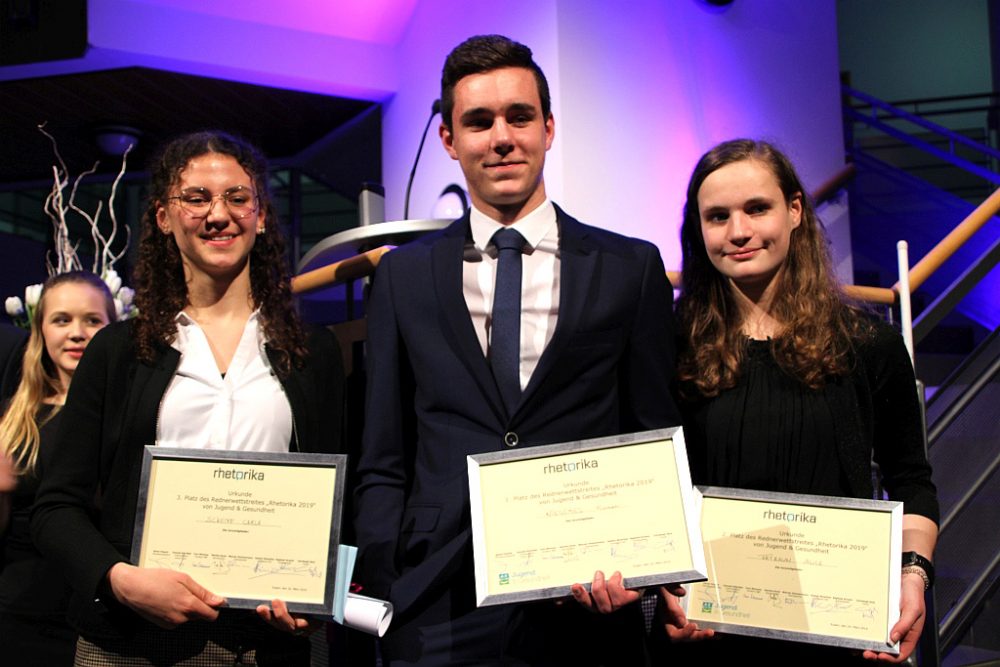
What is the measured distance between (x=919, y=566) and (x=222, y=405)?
4.27 feet

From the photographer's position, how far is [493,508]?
1.46 m

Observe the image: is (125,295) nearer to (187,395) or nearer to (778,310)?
(187,395)

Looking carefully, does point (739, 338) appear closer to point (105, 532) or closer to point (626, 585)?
point (626, 585)

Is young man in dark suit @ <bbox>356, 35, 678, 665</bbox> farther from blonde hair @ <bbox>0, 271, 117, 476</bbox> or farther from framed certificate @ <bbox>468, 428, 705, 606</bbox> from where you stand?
blonde hair @ <bbox>0, 271, 117, 476</bbox>

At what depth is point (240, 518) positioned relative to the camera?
1551 millimetres

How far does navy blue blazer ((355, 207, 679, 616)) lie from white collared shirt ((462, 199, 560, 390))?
1.0 inches

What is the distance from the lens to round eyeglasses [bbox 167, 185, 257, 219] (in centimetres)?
184

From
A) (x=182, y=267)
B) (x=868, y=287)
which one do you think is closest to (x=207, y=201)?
(x=182, y=267)

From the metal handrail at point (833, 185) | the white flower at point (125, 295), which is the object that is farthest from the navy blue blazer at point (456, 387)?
the metal handrail at point (833, 185)

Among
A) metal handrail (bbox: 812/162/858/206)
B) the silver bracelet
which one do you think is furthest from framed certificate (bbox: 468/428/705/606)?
metal handrail (bbox: 812/162/858/206)

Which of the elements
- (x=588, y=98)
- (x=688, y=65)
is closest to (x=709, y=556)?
(x=588, y=98)

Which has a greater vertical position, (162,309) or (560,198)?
(560,198)

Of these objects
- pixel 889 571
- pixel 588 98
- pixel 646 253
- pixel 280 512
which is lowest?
pixel 889 571

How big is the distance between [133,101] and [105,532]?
4929 mm
